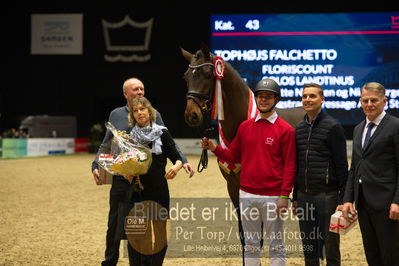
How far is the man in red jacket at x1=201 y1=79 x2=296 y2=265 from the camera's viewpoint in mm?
3020

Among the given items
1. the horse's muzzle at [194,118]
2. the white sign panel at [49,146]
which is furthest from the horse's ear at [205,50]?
the white sign panel at [49,146]

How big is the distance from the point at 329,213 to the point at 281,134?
64 centimetres

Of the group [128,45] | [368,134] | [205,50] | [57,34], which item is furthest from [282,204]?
[57,34]

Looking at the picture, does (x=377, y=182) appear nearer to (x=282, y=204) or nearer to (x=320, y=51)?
(x=282, y=204)

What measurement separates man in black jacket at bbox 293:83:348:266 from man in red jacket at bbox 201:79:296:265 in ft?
0.55

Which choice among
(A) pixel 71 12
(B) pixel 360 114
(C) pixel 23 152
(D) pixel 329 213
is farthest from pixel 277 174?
(A) pixel 71 12

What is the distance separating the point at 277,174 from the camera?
3.03 meters

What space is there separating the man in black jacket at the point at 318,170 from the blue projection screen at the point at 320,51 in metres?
10.7

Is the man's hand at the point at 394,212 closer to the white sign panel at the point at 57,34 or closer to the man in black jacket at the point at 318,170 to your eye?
the man in black jacket at the point at 318,170

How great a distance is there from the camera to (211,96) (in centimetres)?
367

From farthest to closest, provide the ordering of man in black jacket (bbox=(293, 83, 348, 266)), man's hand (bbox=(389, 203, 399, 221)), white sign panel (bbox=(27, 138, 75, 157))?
white sign panel (bbox=(27, 138, 75, 157)) → man in black jacket (bbox=(293, 83, 348, 266)) → man's hand (bbox=(389, 203, 399, 221))

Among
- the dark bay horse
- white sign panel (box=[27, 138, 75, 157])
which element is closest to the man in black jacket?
the dark bay horse

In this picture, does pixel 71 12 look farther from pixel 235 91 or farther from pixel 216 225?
pixel 235 91

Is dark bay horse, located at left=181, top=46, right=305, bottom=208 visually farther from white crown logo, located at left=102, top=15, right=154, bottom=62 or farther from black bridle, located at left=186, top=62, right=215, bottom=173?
white crown logo, located at left=102, top=15, right=154, bottom=62
